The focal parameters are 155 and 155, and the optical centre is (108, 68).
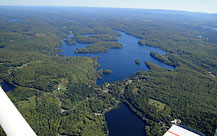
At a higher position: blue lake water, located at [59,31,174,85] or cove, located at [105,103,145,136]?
blue lake water, located at [59,31,174,85]

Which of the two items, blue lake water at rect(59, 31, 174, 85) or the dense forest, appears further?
blue lake water at rect(59, 31, 174, 85)

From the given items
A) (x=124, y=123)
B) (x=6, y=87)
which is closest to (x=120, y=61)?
(x=124, y=123)

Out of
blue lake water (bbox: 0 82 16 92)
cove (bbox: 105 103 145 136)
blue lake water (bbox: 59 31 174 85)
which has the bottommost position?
cove (bbox: 105 103 145 136)

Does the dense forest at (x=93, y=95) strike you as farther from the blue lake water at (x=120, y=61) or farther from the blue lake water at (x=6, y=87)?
the blue lake water at (x=120, y=61)

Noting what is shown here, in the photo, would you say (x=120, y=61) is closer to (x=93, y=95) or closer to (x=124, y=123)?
(x=93, y=95)

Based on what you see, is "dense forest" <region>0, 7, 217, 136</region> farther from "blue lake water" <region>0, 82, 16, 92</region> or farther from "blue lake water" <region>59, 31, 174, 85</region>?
"blue lake water" <region>59, 31, 174, 85</region>

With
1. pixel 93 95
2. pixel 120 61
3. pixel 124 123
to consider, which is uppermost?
pixel 120 61

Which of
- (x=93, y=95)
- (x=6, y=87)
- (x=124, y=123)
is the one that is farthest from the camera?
(x=6, y=87)

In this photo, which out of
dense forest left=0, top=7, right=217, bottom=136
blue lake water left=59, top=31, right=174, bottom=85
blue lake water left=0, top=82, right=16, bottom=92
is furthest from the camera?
blue lake water left=59, top=31, right=174, bottom=85

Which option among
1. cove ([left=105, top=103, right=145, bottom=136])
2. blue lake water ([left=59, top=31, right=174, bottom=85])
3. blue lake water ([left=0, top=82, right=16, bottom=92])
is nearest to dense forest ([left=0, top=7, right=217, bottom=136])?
blue lake water ([left=0, top=82, right=16, bottom=92])
